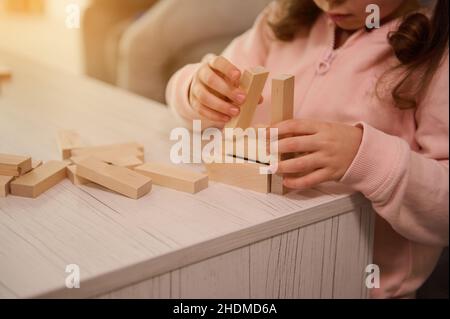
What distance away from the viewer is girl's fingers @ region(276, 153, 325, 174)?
2.12 ft

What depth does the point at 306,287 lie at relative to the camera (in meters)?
0.67

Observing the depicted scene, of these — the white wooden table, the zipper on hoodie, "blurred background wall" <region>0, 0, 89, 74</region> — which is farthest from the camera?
"blurred background wall" <region>0, 0, 89, 74</region>

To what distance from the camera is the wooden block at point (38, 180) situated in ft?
2.10

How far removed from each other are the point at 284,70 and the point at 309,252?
1.07ft

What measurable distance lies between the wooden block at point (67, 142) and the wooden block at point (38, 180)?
0.19 feet

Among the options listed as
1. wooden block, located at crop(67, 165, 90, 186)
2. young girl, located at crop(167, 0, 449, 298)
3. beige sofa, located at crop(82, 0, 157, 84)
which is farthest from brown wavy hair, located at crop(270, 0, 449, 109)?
beige sofa, located at crop(82, 0, 157, 84)

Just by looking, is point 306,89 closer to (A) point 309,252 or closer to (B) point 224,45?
(A) point 309,252

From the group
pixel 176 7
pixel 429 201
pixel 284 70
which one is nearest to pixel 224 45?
pixel 176 7

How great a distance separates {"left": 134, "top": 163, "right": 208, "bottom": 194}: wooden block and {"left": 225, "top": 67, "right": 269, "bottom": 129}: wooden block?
2.7 inches

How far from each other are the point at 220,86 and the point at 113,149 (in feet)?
0.50

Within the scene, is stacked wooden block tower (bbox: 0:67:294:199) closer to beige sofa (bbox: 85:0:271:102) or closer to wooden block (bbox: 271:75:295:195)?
wooden block (bbox: 271:75:295:195)

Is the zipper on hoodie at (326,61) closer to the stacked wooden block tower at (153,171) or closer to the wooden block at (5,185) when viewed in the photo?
the stacked wooden block tower at (153,171)

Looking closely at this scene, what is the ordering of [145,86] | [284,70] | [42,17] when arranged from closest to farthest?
[284,70], [145,86], [42,17]
